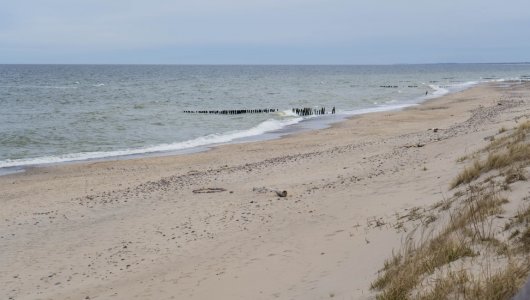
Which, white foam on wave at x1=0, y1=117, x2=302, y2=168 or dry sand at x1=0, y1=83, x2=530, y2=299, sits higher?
dry sand at x1=0, y1=83, x2=530, y2=299

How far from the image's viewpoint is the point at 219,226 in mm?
10203

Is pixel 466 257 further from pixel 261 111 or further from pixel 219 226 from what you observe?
pixel 261 111

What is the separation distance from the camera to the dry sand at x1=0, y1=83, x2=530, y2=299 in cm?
726

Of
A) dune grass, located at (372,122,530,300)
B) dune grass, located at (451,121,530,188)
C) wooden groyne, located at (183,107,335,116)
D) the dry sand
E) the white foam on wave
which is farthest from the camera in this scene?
wooden groyne, located at (183,107,335,116)

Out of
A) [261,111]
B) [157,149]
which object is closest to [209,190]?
[157,149]

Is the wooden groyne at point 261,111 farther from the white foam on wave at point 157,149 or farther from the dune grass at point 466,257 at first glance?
the dune grass at point 466,257

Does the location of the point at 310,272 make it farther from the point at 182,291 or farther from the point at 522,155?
the point at 522,155

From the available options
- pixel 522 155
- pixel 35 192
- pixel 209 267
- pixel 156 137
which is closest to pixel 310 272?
pixel 209 267

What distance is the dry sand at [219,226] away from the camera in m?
7.26

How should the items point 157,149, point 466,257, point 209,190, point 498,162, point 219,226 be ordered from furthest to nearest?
point 157,149
point 209,190
point 219,226
point 498,162
point 466,257

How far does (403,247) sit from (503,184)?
217cm

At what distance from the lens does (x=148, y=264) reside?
8523 millimetres

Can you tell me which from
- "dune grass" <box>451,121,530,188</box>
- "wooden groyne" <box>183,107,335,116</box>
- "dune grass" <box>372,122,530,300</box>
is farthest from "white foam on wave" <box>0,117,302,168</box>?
"dune grass" <box>372,122,530,300</box>

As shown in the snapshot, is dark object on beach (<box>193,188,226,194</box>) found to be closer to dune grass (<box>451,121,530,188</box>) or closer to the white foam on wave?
dune grass (<box>451,121,530,188</box>)
